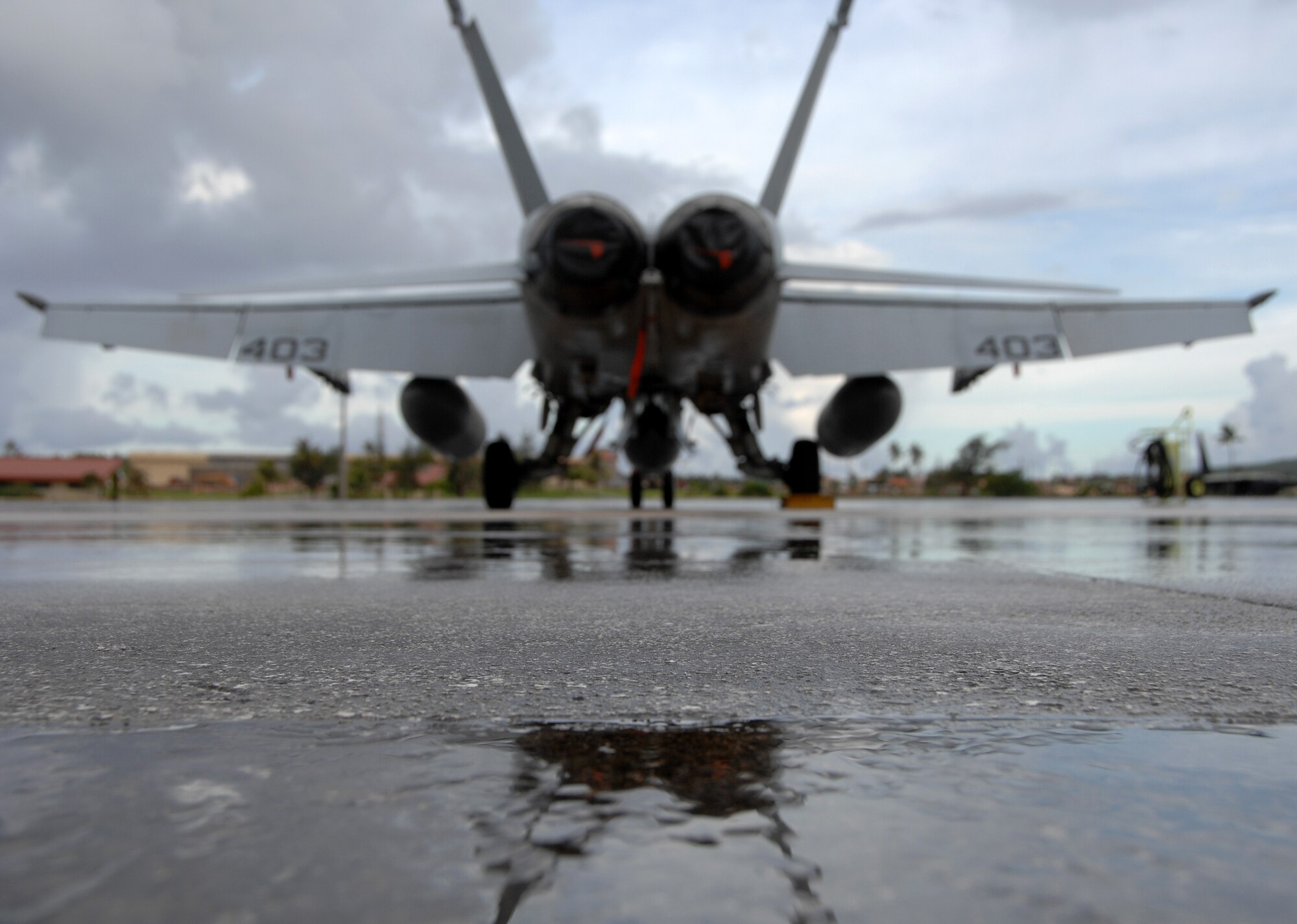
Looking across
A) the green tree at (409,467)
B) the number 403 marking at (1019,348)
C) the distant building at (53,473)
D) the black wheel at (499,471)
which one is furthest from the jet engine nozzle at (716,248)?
the distant building at (53,473)

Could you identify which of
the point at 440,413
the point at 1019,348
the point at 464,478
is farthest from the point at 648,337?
the point at 464,478

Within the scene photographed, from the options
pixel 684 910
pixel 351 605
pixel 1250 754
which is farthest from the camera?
pixel 351 605

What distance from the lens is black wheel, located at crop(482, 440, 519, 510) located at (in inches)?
484

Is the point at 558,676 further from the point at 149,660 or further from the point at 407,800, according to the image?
the point at 149,660

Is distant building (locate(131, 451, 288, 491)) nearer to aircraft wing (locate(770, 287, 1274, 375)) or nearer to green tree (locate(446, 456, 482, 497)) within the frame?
green tree (locate(446, 456, 482, 497))

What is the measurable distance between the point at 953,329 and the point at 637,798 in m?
10.9

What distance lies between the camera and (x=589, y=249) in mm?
7152

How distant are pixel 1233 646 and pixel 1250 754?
1.01 metres

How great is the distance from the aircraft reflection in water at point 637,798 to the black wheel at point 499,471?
11328mm

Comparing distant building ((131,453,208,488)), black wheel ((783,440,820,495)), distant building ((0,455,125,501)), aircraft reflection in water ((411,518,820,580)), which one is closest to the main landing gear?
black wheel ((783,440,820,495))

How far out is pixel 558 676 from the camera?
151 centimetres

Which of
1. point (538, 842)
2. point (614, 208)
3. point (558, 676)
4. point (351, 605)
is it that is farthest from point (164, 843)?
point (614, 208)

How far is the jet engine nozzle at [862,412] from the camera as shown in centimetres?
1069

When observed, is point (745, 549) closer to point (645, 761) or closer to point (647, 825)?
point (645, 761)
